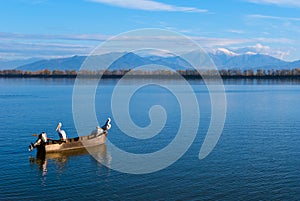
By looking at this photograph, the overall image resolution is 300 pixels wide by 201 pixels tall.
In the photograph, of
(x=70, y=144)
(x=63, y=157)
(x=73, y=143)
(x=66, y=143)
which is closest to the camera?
(x=63, y=157)

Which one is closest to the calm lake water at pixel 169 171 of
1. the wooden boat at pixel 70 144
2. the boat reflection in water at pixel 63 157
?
the boat reflection in water at pixel 63 157

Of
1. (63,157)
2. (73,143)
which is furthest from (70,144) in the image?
(63,157)

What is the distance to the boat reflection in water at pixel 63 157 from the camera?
22.4 meters

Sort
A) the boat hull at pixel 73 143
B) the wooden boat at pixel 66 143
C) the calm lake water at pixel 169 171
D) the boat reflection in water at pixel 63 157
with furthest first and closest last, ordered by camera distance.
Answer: the boat hull at pixel 73 143 → the wooden boat at pixel 66 143 → the boat reflection in water at pixel 63 157 → the calm lake water at pixel 169 171

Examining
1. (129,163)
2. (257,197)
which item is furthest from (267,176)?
(129,163)

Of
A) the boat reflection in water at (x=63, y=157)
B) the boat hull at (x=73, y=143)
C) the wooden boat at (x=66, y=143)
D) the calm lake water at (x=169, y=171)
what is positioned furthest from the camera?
the boat hull at (x=73, y=143)

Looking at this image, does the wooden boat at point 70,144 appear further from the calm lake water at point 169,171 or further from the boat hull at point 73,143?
the calm lake water at point 169,171

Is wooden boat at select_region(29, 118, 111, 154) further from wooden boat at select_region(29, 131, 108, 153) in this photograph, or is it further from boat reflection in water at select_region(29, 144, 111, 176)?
boat reflection in water at select_region(29, 144, 111, 176)

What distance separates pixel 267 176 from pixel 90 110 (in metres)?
29.3

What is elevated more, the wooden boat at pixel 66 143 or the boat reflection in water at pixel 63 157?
the wooden boat at pixel 66 143

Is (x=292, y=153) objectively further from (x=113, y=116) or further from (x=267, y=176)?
(x=113, y=116)

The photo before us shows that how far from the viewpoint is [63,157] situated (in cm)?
2436

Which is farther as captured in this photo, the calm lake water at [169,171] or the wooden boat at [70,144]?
the wooden boat at [70,144]

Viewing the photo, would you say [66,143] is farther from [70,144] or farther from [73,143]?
[73,143]
